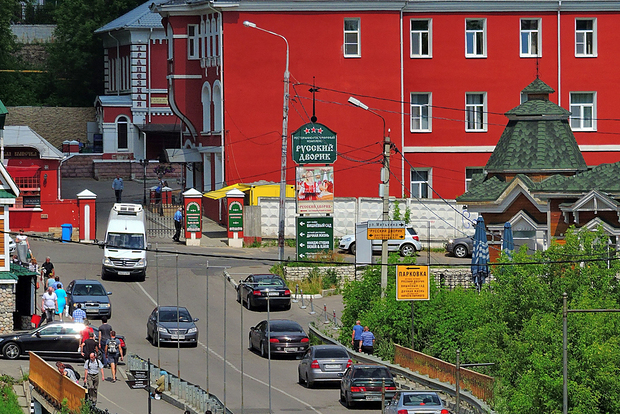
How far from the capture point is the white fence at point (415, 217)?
5756cm

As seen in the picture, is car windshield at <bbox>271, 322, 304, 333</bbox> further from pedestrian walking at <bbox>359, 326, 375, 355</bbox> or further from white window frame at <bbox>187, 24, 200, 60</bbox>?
white window frame at <bbox>187, 24, 200, 60</bbox>

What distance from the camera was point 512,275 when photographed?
35.4m

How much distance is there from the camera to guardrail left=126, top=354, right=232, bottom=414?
30.6 metres

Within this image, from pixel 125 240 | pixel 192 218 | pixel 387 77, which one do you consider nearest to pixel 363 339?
pixel 125 240

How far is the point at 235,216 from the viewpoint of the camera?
56.3 m

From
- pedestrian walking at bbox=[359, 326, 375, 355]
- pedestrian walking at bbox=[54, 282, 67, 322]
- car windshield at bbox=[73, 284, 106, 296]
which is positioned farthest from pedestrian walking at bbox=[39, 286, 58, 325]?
pedestrian walking at bbox=[359, 326, 375, 355]

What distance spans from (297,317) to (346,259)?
8344mm

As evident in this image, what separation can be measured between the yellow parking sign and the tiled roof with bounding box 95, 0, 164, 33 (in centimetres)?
5073

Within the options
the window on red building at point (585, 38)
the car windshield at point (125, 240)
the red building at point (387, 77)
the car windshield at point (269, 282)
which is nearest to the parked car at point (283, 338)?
the car windshield at point (269, 282)

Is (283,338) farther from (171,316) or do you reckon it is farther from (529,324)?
(529,324)

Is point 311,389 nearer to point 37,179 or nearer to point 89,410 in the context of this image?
point 89,410

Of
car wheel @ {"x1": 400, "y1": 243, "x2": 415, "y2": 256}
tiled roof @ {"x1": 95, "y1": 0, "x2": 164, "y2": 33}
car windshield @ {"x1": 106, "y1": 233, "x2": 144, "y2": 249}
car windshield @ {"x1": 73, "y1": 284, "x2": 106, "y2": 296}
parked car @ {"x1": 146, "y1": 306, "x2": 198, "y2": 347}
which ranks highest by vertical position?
tiled roof @ {"x1": 95, "y1": 0, "x2": 164, "y2": 33}

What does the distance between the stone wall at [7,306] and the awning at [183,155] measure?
943 inches

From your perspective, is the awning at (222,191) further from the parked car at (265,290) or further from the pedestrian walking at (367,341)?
the pedestrian walking at (367,341)
